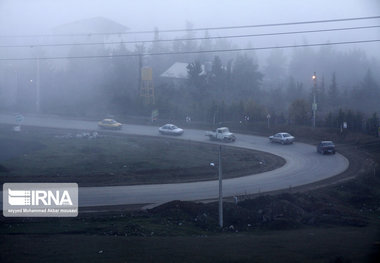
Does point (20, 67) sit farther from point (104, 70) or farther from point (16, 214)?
point (16, 214)

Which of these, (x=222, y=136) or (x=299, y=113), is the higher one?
(x=299, y=113)

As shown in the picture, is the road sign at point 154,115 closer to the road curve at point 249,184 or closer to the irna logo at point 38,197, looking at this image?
the road curve at point 249,184

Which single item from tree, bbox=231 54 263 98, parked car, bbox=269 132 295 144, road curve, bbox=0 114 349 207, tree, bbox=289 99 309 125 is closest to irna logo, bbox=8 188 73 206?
road curve, bbox=0 114 349 207

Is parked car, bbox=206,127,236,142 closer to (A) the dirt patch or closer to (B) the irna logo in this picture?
(A) the dirt patch

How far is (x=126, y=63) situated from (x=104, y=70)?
237 cm

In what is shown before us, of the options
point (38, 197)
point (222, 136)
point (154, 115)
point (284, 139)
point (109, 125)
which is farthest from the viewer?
point (154, 115)

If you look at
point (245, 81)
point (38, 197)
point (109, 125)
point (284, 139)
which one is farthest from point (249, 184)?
point (245, 81)

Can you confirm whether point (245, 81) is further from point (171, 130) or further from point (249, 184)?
point (249, 184)

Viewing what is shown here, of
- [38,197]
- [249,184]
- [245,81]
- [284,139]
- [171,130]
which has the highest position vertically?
[245,81]

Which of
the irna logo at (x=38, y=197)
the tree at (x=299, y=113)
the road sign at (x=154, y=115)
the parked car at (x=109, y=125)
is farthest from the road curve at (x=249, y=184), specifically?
the road sign at (x=154, y=115)

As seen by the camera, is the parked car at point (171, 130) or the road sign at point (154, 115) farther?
the road sign at point (154, 115)

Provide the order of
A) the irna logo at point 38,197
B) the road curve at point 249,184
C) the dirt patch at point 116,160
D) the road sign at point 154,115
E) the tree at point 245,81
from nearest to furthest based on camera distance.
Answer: the irna logo at point 38,197, the road curve at point 249,184, the dirt patch at point 116,160, the road sign at point 154,115, the tree at point 245,81

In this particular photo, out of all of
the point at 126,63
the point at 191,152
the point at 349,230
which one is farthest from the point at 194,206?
the point at 126,63

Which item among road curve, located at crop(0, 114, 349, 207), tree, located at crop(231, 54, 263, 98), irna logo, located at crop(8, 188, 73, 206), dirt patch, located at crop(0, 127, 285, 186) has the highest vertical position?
tree, located at crop(231, 54, 263, 98)
